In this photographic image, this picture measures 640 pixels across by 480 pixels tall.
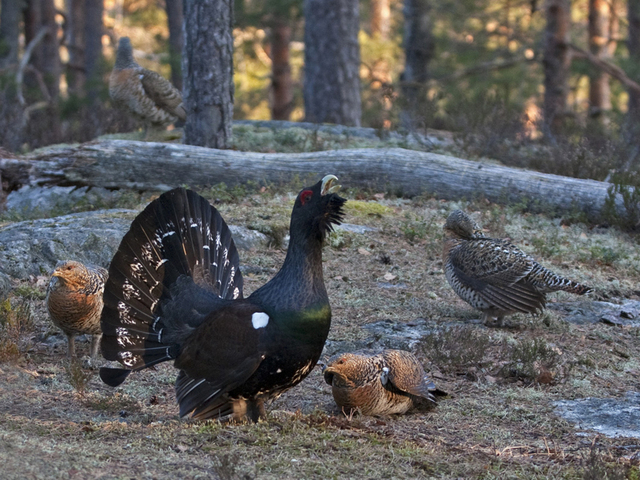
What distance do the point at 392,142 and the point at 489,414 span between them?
27.9 ft

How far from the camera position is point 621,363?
6.34m

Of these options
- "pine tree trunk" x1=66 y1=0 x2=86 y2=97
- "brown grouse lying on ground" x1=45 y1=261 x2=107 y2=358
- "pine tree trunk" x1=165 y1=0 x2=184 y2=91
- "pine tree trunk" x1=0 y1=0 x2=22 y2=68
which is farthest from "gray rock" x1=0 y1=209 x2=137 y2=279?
"pine tree trunk" x1=66 y1=0 x2=86 y2=97

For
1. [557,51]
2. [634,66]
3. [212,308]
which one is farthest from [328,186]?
[634,66]

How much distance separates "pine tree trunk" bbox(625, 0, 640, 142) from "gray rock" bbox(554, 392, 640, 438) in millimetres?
9572

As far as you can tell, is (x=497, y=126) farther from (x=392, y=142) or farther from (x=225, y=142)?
(x=225, y=142)

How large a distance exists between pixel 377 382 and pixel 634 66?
16567 mm

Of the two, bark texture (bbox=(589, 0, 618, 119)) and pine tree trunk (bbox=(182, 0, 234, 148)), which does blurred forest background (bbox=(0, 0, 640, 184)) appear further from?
pine tree trunk (bbox=(182, 0, 234, 148))

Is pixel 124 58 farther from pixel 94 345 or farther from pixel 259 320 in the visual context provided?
pixel 259 320

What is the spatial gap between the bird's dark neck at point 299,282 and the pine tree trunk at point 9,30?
1671 cm

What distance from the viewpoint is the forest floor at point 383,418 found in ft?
13.3

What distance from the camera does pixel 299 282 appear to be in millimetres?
4375

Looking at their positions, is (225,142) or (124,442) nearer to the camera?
(124,442)

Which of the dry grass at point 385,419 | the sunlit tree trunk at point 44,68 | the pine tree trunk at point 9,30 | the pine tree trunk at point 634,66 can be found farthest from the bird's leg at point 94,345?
the pine tree trunk at point 9,30

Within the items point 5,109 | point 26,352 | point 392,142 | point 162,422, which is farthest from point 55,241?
point 5,109
